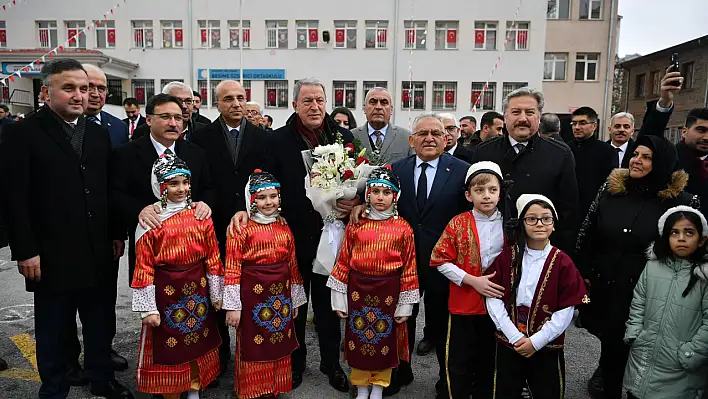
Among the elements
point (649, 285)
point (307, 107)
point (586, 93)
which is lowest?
point (649, 285)

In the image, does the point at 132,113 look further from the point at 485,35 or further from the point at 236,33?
the point at 485,35

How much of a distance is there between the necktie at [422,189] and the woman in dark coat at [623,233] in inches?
51.0

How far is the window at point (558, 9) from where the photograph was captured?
83.7ft

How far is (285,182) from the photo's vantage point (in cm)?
388

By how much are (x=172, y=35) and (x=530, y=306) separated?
2620 centimetres

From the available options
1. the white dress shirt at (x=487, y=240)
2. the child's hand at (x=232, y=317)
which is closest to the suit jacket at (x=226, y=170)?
the child's hand at (x=232, y=317)

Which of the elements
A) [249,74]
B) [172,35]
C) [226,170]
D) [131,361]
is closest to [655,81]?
[249,74]

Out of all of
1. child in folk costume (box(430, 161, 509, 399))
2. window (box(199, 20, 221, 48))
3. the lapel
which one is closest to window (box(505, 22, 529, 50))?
window (box(199, 20, 221, 48))

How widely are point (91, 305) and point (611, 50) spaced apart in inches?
1100

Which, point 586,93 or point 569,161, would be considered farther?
point 586,93

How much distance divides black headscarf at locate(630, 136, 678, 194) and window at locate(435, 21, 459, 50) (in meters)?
22.6

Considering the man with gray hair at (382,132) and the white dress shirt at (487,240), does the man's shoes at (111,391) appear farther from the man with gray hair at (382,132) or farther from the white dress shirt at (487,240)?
the man with gray hair at (382,132)

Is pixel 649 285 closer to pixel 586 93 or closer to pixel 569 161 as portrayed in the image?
pixel 569 161

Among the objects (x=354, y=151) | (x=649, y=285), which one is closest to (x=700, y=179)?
(x=649, y=285)
